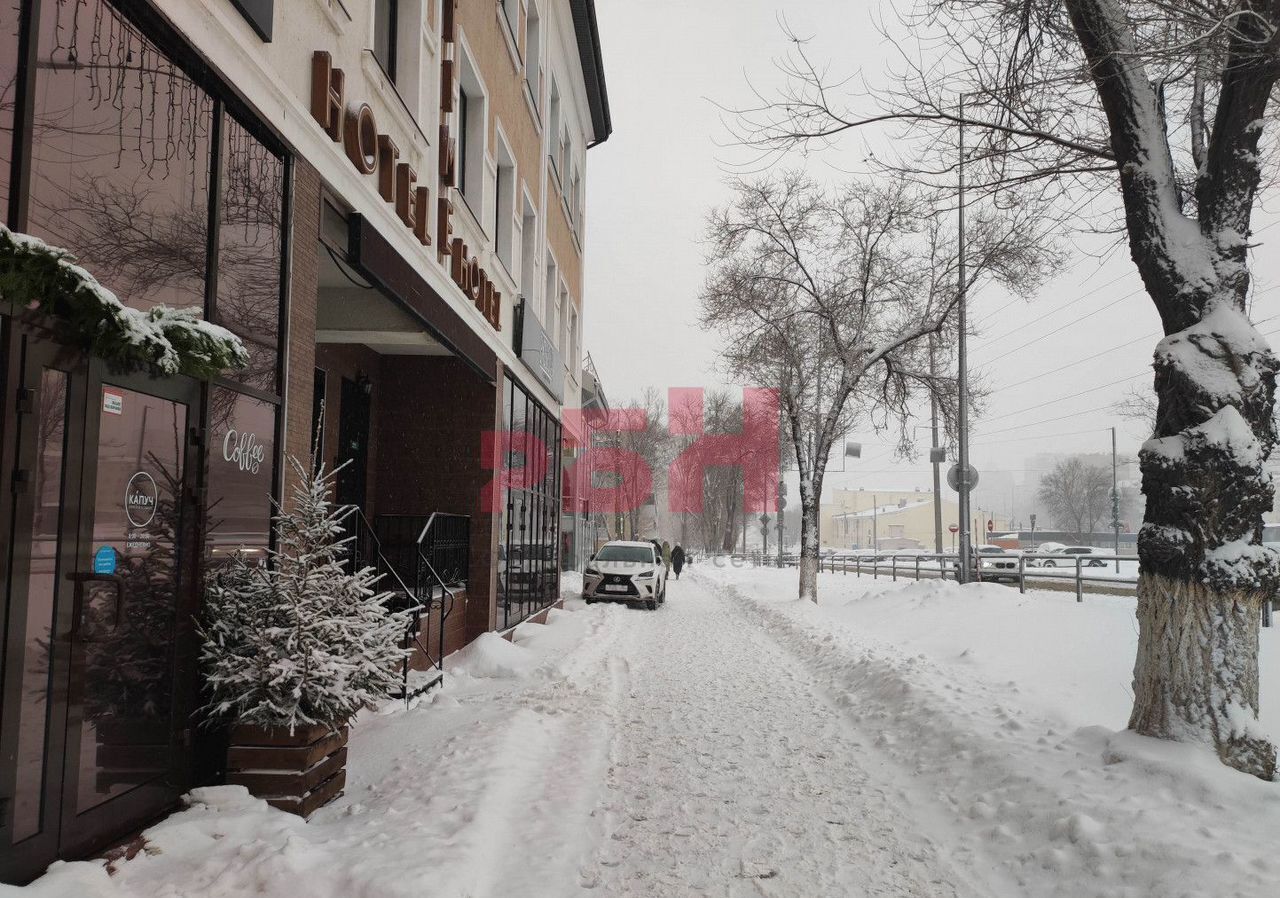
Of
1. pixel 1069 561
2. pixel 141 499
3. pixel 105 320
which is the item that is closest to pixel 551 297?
pixel 141 499

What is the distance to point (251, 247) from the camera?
5.35 metres

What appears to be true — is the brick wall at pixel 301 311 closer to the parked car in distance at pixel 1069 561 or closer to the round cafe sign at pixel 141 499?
the round cafe sign at pixel 141 499

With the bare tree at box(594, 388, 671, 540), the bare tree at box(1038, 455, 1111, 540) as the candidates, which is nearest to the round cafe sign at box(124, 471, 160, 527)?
the bare tree at box(594, 388, 671, 540)

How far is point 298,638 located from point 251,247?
8.01 feet

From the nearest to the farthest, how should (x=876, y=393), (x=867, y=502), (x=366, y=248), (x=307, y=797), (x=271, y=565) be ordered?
(x=307, y=797) → (x=271, y=565) → (x=366, y=248) → (x=876, y=393) → (x=867, y=502)

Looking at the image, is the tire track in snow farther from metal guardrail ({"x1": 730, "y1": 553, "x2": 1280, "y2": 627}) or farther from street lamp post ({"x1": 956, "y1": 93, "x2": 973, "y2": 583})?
street lamp post ({"x1": 956, "y1": 93, "x2": 973, "y2": 583})

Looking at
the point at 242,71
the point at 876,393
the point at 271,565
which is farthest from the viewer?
the point at 876,393

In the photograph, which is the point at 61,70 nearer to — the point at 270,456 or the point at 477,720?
the point at 270,456

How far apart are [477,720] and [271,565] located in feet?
6.89

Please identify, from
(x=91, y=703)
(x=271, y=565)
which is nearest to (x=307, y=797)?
(x=91, y=703)

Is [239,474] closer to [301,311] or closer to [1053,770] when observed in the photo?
[301,311]

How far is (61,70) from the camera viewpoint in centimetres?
362

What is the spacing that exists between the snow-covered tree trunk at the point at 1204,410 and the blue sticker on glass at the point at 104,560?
19.5 ft

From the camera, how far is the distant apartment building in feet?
11.3
